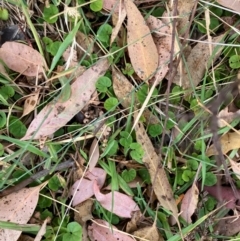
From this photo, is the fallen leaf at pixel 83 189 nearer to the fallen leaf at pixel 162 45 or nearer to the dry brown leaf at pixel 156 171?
the dry brown leaf at pixel 156 171

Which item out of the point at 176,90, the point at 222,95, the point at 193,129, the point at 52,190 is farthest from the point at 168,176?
the point at 222,95

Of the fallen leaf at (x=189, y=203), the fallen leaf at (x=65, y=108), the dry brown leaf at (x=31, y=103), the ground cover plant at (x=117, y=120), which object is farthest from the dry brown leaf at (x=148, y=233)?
the dry brown leaf at (x=31, y=103)

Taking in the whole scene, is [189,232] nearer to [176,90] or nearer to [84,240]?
[84,240]

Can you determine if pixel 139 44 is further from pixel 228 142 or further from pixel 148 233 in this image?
pixel 148 233

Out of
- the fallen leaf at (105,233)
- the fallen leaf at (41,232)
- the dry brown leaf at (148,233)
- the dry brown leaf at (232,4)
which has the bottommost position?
the dry brown leaf at (148,233)

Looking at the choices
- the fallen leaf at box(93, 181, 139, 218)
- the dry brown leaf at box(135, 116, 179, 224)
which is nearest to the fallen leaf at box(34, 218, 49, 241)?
the fallen leaf at box(93, 181, 139, 218)

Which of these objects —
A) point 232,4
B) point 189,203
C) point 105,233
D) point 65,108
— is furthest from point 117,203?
point 232,4
